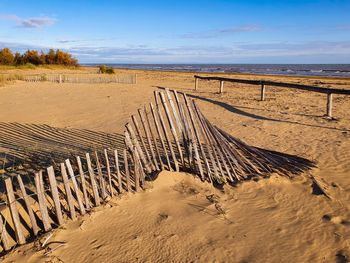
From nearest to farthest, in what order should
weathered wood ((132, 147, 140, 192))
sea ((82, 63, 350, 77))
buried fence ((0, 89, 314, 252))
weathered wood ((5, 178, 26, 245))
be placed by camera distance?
1. weathered wood ((5, 178, 26, 245))
2. buried fence ((0, 89, 314, 252))
3. weathered wood ((132, 147, 140, 192))
4. sea ((82, 63, 350, 77))

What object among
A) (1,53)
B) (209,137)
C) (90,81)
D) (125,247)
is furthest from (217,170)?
(1,53)

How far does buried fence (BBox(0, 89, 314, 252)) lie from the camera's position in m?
3.39

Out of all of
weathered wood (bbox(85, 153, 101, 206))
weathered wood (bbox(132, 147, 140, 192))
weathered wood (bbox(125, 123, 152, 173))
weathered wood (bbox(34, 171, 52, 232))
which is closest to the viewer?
weathered wood (bbox(34, 171, 52, 232))

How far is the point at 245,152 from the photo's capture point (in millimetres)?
5223

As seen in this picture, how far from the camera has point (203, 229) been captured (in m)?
3.55

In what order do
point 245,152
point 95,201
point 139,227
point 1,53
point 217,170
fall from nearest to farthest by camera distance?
1. point 139,227
2. point 95,201
3. point 217,170
4. point 245,152
5. point 1,53

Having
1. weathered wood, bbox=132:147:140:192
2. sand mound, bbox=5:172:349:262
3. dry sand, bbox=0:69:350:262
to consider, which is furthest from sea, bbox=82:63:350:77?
weathered wood, bbox=132:147:140:192

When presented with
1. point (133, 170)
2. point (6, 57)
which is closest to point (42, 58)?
point (6, 57)

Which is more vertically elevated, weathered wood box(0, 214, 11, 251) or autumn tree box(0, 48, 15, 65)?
autumn tree box(0, 48, 15, 65)

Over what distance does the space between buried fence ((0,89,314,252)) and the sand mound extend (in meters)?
0.19

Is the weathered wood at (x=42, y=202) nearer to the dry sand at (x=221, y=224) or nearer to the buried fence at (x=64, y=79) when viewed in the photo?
the dry sand at (x=221, y=224)

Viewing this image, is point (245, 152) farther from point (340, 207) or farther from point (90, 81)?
point (90, 81)

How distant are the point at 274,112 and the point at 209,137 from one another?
21.4ft

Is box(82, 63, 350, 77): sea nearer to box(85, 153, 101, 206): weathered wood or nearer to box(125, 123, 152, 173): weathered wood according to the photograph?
box(125, 123, 152, 173): weathered wood
